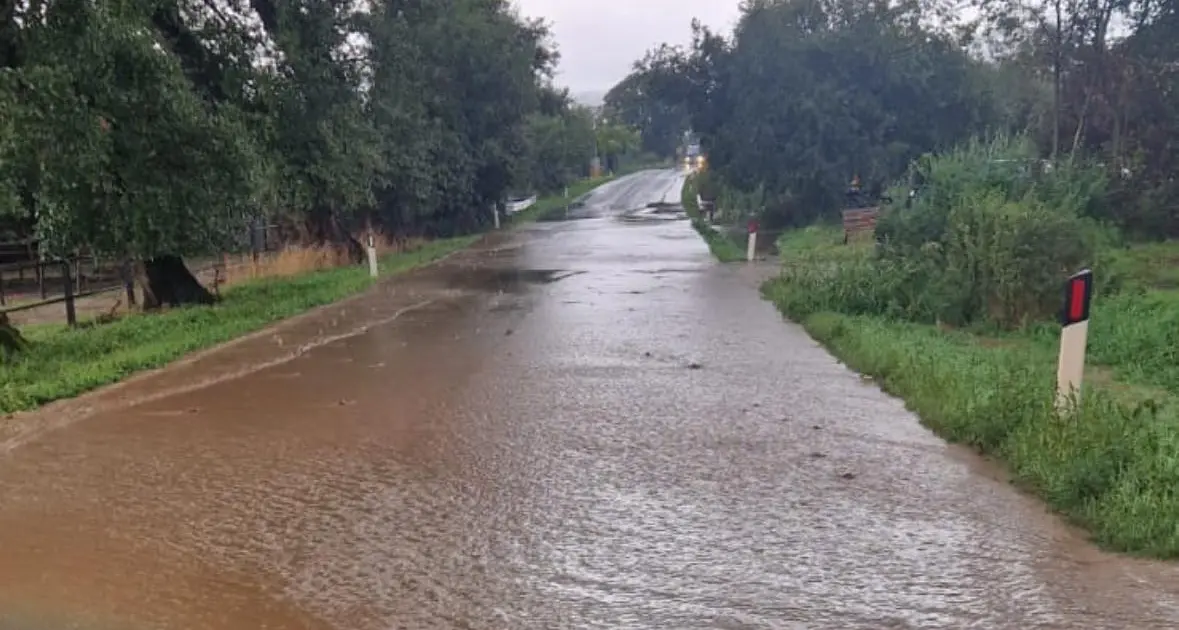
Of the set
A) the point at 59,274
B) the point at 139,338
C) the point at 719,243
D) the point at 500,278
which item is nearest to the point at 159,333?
the point at 139,338

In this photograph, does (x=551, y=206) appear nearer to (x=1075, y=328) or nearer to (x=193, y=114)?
(x=193, y=114)

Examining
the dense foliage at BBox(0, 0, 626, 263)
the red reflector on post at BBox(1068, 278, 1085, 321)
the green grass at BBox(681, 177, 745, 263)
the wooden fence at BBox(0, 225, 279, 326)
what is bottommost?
the wooden fence at BBox(0, 225, 279, 326)

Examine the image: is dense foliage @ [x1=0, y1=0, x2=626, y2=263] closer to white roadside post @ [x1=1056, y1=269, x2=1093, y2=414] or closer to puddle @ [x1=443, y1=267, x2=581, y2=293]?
puddle @ [x1=443, y1=267, x2=581, y2=293]

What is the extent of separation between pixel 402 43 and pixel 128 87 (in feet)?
35.4

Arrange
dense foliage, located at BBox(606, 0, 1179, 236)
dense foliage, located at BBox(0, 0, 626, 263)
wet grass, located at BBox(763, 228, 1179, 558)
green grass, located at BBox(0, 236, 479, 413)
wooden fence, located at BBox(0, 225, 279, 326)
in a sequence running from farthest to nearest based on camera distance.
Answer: dense foliage, located at BBox(606, 0, 1179, 236), wooden fence, located at BBox(0, 225, 279, 326), dense foliage, located at BBox(0, 0, 626, 263), green grass, located at BBox(0, 236, 479, 413), wet grass, located at BBox(763, 228, 1179, 558)

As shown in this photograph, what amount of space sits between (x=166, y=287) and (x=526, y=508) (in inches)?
543

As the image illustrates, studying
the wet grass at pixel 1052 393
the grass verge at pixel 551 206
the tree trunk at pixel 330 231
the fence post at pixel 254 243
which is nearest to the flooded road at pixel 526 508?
the wet grass at pixel 1052 393

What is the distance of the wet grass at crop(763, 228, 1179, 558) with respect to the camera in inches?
224

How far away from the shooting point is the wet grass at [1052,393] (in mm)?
5680

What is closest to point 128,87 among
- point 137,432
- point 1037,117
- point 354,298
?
point 137,432

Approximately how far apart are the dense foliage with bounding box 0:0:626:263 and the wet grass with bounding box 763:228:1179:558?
814 cm

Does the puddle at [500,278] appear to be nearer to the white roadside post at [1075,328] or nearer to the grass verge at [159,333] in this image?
the grass verge at [159,333]

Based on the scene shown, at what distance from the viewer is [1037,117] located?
35.5 meters

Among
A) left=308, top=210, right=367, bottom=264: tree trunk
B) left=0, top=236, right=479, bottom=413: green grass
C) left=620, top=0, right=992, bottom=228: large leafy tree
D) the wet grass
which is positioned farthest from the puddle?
left=620, top=0, right=992, bottom=228: large leafy tree
